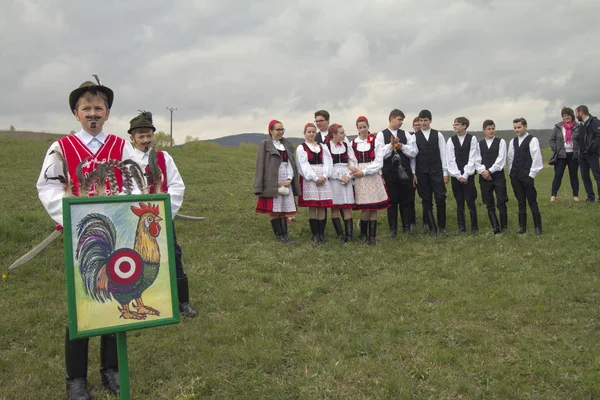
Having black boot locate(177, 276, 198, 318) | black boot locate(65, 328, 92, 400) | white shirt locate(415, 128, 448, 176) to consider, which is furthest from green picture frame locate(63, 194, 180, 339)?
white shirt locate(415, 128, 448, 176)

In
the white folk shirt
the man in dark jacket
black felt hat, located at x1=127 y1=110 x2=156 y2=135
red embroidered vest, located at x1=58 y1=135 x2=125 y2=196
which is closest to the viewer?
the white folk shirt

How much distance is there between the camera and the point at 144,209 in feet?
10.2

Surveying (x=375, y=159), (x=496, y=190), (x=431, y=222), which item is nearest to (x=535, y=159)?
(x=496, y=190)

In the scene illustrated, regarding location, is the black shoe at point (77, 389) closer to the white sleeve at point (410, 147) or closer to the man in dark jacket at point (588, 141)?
the white sleeve at point (410, 147)

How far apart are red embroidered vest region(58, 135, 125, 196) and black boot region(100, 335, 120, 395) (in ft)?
3.98

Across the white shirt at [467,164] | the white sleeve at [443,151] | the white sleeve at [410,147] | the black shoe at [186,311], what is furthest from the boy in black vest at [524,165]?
the black shoe at [186,311]

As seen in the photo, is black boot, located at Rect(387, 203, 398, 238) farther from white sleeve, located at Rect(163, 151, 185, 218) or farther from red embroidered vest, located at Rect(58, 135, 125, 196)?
red embroidered vest, located at Rect(58, 135, 125, 196)

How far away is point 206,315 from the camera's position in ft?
18.2

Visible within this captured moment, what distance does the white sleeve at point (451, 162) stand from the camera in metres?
9.47

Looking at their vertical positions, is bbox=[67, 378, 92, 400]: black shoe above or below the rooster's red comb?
below

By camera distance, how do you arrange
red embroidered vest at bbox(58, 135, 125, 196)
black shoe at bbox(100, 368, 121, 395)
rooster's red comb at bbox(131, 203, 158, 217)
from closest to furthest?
rooster's red comb at bbox(131, 203, 158, 217) → red embroidered vest at bbox(58, 135, 125, 196) → black shoe at bbox(100, 368, 121, 395)

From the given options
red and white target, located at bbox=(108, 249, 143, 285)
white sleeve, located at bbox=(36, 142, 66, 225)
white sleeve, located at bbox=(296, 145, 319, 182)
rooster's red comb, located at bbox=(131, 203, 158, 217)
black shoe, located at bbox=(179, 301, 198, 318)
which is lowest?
black shoe, located at bbox=(179, 301, 198, 318)

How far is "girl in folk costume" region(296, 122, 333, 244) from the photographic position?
9039 mm

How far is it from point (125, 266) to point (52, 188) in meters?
0.95
